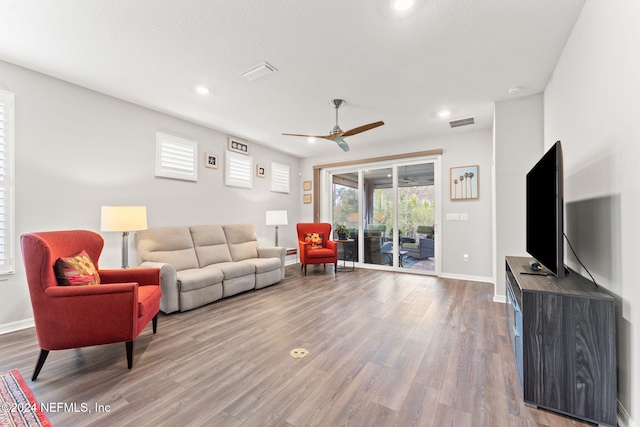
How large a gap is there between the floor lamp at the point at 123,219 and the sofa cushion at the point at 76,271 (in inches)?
25.0

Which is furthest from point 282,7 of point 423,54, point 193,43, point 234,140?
point 234,140

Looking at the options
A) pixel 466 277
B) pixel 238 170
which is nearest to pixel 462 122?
pixel 466 277

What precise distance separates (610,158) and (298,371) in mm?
2403

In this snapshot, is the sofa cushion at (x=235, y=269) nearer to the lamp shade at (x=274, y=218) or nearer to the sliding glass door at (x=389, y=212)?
the lamp shade at (x=274, y=218)

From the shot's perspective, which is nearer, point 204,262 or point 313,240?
point 204,262

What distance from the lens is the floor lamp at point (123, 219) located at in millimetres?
2828

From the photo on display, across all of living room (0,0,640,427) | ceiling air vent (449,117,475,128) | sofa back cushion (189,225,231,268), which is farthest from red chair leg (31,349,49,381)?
ceiling air vent (449,117,475,128)

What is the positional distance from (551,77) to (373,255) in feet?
13.1

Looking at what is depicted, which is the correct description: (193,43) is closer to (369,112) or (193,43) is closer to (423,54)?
(423,54)

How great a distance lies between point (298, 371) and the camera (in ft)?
6.29

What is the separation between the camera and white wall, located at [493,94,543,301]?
321 cm

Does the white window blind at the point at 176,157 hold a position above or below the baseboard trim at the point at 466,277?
above

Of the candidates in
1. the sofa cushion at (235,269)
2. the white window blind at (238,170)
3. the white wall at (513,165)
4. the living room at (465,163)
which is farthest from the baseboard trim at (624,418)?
the white window blind at (238,170)

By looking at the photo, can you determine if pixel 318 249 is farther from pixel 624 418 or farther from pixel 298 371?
pixel 624 418
